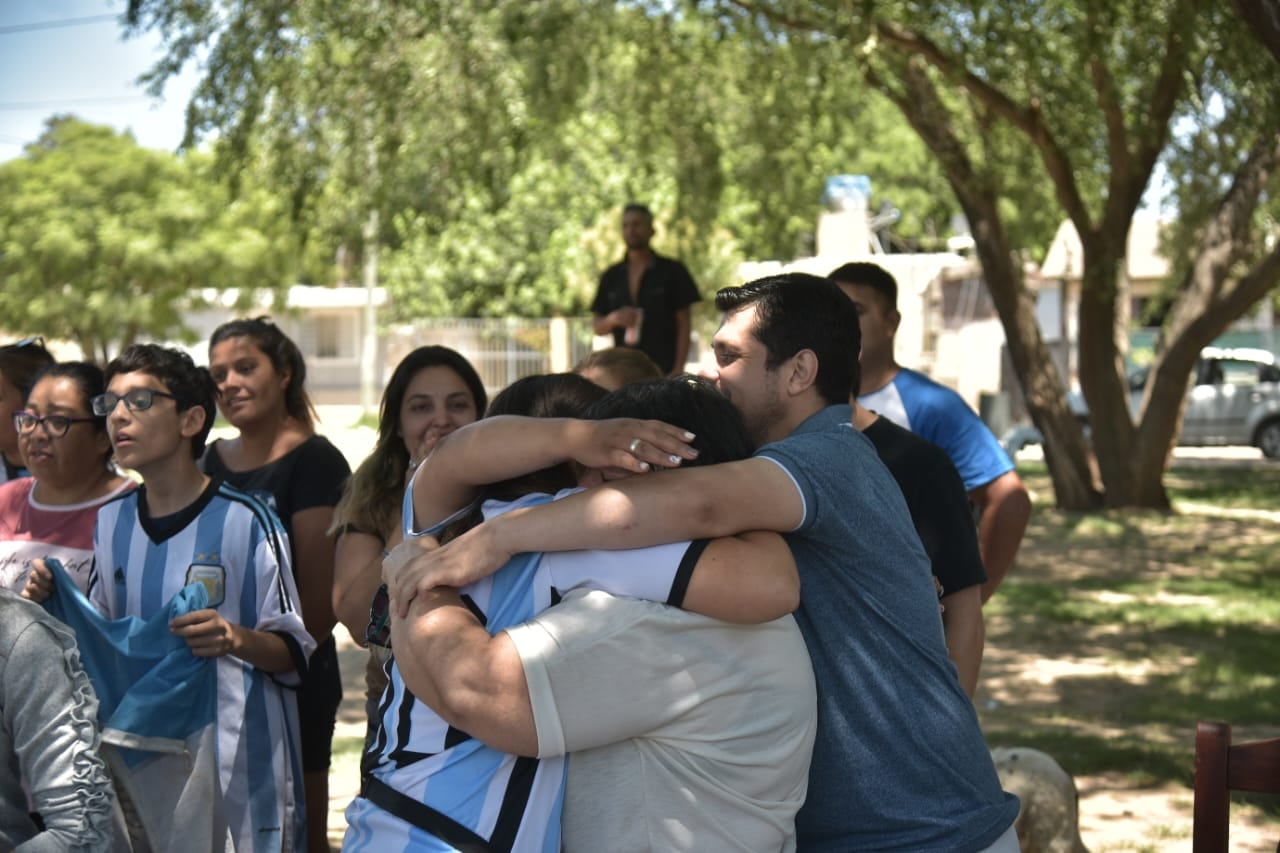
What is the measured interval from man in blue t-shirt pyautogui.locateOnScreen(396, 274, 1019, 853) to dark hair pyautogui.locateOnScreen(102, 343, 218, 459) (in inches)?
71.8

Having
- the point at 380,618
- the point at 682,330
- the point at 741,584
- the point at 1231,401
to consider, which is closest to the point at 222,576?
the point at 380,618

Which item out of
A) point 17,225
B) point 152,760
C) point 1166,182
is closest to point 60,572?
point 152,760

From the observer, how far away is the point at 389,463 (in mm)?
4023

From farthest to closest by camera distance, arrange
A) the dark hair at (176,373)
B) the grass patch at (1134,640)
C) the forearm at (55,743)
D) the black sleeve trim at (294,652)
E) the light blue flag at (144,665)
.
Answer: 1. the grass patch at (1134,640)
2. the dark hair at (176,373)
3. the black sleeve trim at (294,652)
4. the light blue flag at (144,665)
5. the forearm at (55,743)

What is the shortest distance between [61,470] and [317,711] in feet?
3.36

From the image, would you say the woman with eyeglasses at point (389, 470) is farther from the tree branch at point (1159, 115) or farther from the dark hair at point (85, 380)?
the tree branch at point (1159, 115)

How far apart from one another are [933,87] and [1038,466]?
31.2 ft

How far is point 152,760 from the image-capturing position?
132 inches

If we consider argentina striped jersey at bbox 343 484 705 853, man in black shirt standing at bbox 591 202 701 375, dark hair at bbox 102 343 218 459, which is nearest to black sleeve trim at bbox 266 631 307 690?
dark hair at bbox 102 343 218 459

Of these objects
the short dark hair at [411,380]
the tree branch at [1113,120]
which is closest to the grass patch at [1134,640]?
the tree branch at [1113,120]

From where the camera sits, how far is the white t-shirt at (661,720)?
6.93 ft

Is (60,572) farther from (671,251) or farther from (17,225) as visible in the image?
(17,225)

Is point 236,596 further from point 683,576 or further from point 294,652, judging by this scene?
point 683,576

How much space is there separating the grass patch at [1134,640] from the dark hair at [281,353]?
384cm
